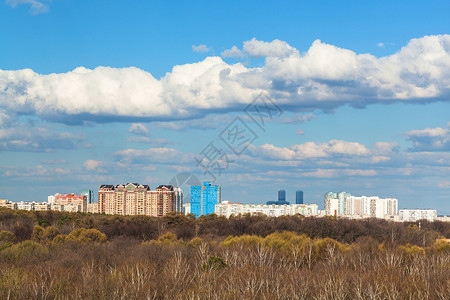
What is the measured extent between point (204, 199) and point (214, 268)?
130 metres

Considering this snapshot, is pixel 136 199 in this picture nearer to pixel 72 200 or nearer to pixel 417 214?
pixel 72 200

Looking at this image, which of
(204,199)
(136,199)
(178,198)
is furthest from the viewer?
(204,199)

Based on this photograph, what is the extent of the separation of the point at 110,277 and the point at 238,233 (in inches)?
1642

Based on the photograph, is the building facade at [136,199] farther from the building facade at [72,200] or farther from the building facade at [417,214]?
the building facade at [417,214]

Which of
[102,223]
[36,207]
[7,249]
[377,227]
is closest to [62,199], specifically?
[36,207]

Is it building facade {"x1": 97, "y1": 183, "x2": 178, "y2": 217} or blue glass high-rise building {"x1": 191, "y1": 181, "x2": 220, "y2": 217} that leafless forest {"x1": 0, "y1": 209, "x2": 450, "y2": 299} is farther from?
blue glass high-rise building {"x1": 191, "y1": 181, "x2": 220, "y2": 217}

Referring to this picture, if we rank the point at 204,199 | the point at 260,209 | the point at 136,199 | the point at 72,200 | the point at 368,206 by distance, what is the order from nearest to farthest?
the point at 136,199 → the point at 260,209 → the point at 204,199 → the point at 72,200 → the point at 368,206

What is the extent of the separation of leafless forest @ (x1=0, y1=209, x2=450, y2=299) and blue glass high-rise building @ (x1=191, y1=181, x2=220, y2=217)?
9405cm

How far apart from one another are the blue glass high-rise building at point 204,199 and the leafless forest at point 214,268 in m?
94.1

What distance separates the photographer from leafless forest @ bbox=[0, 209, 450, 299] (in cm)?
2406

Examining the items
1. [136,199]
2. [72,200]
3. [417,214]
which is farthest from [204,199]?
[417,214]

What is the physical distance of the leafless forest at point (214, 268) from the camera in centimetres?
2406

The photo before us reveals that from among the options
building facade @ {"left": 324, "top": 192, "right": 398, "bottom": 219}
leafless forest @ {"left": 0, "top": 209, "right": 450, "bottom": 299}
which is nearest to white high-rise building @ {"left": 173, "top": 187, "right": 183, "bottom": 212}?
building facade @ {"left": 324, "top": 192, "right": 398, "bottom": 219}

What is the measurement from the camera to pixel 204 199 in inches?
6329
